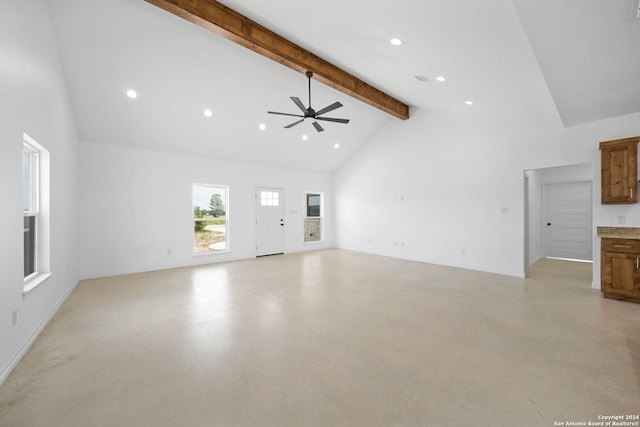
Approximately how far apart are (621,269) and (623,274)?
2.6 inches

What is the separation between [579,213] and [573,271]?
1977 millimetres

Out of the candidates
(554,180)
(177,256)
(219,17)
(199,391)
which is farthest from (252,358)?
(554,180)

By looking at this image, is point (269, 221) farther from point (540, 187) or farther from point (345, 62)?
point (540, 187)

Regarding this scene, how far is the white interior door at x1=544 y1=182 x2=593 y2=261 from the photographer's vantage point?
21.6 feet

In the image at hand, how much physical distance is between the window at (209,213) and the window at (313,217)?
8.97 ft

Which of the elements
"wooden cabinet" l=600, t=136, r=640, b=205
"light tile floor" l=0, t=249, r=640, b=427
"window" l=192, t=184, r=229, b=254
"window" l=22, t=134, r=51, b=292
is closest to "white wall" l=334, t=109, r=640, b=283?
"wooden cabinet" l=600, t=136, r=640, b=205

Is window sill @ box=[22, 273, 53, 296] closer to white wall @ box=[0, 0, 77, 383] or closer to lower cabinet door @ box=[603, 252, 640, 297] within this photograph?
white wall @ box=[0, 0, 77, 383]

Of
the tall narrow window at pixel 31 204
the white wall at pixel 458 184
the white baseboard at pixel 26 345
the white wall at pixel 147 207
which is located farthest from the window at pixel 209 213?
the white wall at pixel 458 184

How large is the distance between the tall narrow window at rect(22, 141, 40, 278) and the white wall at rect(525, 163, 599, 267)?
8.54 m

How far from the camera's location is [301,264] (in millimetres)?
A: 6555

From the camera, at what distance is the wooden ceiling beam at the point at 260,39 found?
10.0 ft

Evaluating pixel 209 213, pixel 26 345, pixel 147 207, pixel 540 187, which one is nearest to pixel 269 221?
pixel 209 213

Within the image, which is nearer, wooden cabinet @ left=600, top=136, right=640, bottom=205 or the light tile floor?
the light tile floor

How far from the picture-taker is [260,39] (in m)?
3.64
